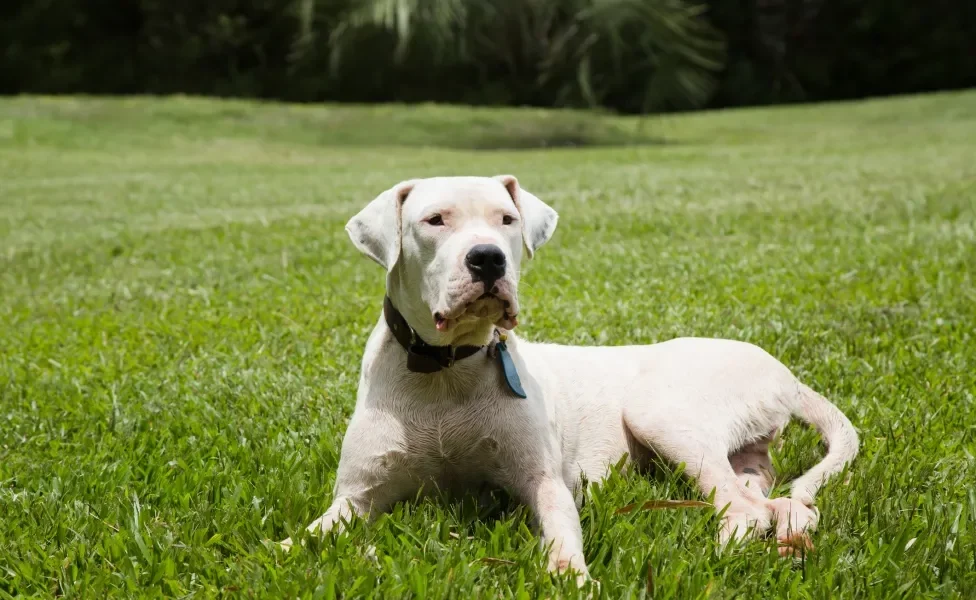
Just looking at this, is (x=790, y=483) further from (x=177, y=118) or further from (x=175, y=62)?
(x=175, y=62)

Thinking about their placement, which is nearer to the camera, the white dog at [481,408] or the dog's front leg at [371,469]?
the white dog at [481,408]

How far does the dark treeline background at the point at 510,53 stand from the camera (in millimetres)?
28703

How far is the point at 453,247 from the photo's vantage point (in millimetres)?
2725

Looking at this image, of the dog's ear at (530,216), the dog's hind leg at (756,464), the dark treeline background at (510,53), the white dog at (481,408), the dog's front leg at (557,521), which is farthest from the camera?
the dark treeline background at (510,53)

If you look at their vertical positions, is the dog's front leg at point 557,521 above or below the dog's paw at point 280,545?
above

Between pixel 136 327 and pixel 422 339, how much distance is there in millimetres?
3442

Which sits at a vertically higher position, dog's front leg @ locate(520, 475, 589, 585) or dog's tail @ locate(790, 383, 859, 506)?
dog's front leg @ locate(520, 475, 589, 585)

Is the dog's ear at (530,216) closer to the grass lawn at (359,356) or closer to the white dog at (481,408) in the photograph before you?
the white dog at (481,408)

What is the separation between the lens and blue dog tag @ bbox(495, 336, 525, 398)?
2.87m

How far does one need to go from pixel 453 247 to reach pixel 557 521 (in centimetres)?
81

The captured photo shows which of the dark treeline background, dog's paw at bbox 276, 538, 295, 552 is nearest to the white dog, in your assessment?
dog's paw at bbox 276, 538, 295, 552

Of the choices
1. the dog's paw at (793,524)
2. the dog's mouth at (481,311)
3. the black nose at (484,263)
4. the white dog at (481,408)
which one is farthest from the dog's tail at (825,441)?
the black nose at (484,263)

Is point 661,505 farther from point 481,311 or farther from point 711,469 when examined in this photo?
point 481,311

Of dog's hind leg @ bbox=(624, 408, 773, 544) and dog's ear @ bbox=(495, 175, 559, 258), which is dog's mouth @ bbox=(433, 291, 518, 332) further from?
dog's hind leg @ bbox=(624, 408, 773, 544)
